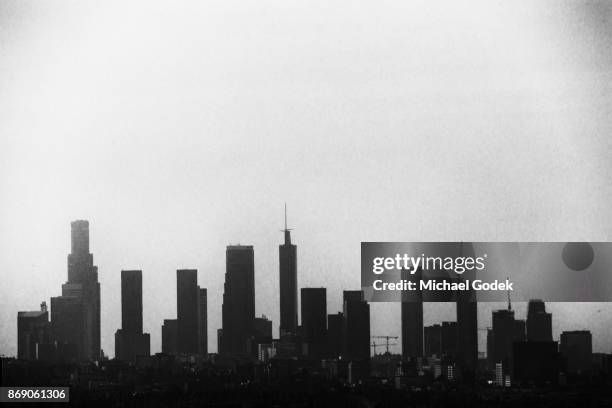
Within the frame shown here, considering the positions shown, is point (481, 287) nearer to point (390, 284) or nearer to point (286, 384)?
point (390, 284)

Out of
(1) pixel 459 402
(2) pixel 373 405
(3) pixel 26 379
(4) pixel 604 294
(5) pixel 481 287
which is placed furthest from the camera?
(1) pixel 459 402

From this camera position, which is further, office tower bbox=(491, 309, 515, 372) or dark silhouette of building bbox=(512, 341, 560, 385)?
office tower bbox=(491, 309, 515, 372)

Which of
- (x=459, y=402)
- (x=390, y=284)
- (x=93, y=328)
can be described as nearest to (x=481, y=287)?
(x=390, y=284)

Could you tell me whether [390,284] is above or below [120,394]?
above

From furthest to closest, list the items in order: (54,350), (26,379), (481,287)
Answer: (54,350)
(26,379)
(481,287)

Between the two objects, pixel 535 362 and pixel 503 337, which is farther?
pixel 503 337

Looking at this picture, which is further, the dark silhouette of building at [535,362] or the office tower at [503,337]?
the office tower at [503,337]

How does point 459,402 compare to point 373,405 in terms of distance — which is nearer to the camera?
point 373,405
